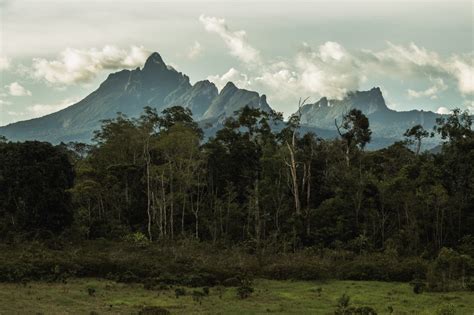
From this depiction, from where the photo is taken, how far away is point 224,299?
27.0 m

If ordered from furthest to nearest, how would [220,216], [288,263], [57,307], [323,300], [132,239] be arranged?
[220,216] < [132,239] < [288,263] < [323,300] < [57,307]

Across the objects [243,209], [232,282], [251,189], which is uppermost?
[251,189]

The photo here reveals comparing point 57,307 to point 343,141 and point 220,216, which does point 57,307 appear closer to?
point 220,216

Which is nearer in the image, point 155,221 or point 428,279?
point 428,279

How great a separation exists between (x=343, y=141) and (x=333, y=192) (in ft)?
22.4

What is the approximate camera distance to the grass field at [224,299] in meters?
23.5

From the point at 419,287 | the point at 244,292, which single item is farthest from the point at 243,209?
the point at 244,292

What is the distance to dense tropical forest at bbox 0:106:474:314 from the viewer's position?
115 ft

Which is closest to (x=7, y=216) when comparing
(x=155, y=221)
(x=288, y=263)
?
(x=155, y=221)

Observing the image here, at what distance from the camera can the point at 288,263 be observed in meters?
36.3

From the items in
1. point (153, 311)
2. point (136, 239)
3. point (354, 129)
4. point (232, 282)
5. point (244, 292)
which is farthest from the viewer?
point (354, 129)

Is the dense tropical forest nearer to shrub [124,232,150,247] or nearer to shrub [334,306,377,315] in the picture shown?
shrub [124,232,150,247]

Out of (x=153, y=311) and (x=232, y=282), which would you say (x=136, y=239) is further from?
(x=153, y=311)

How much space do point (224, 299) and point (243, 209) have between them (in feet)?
91.5
